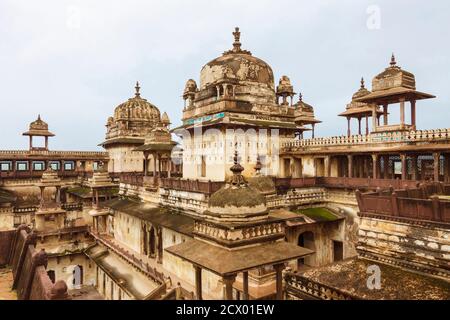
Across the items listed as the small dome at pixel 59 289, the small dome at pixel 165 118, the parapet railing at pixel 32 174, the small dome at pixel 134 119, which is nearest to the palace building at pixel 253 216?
the small dome at pixel 59 289

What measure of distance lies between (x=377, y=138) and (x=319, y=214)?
683 cm

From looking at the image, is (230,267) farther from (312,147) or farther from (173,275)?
Answer: (312,147)

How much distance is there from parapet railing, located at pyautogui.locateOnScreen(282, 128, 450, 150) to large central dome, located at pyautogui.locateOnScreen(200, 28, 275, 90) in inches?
223

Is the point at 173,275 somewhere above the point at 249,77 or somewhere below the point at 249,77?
below

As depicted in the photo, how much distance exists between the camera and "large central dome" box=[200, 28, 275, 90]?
26781mm

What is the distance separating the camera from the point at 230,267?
27.9 feet

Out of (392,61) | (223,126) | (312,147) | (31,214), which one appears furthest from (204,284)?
(31,214)

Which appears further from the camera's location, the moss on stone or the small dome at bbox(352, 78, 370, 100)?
the small dome at bbox(352, 78, 370, 100)

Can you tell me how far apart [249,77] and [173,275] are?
16.5 m

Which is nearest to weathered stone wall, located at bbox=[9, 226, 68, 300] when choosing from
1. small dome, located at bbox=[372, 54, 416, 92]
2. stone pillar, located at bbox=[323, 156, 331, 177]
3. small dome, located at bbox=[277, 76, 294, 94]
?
stone pillar, located at bbox=[323, 156, 331, 177]

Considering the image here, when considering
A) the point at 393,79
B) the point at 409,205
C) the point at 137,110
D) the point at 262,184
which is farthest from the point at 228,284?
the point at 137,110

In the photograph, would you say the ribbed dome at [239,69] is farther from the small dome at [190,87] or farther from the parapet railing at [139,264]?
the parapet railing at [139,264]

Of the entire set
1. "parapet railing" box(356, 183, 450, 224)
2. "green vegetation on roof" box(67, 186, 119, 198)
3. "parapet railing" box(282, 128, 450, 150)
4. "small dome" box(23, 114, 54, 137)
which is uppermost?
"small dome" box(23, 114, 54, 137)

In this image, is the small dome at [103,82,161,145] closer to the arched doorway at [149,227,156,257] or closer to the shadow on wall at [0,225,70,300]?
the arched doorway at [149,227,156,257]
